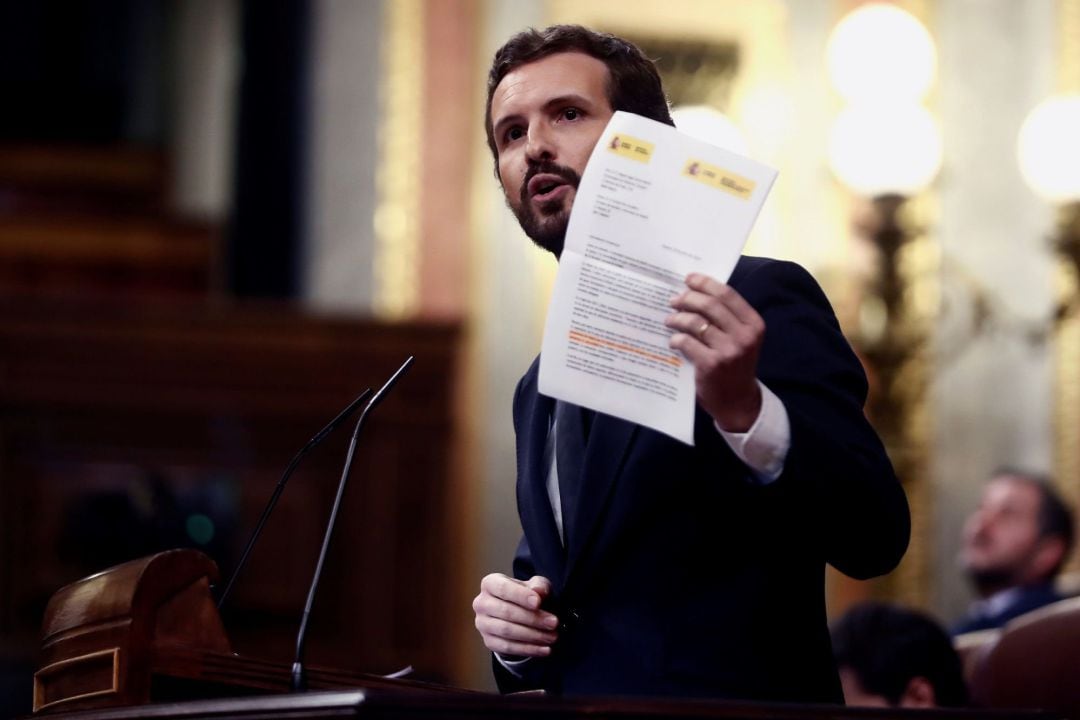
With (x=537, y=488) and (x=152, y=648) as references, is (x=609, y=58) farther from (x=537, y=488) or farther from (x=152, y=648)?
(x=152, y=648)

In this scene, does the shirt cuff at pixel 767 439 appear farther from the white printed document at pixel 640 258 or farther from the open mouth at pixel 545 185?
the open mouth at pixel 545 185

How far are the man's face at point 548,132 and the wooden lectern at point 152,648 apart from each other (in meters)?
0.58

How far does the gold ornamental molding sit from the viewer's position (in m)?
7.16

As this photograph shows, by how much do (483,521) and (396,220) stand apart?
4.14 feet

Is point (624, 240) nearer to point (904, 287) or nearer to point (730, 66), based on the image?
point (904, 287)

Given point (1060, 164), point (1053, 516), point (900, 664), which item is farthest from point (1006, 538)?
point (900, 664)

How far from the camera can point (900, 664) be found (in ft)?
10.2

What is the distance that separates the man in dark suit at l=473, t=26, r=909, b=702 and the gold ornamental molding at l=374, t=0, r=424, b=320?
5.12 metres

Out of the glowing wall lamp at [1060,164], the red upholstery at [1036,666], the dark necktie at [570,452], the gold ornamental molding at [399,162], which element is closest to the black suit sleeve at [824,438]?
the dark necktie at [570,452]

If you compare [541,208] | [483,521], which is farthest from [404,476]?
[541,208]

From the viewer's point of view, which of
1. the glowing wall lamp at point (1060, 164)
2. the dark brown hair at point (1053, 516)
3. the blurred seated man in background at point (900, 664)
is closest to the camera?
the blurred seated man in background at point (900, 664)

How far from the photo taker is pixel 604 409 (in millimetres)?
1812

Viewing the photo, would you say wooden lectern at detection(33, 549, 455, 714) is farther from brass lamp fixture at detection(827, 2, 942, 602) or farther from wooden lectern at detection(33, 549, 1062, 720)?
brass lamp fixture at detection(827, 2, 942, 602)

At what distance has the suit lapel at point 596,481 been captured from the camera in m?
1.95
